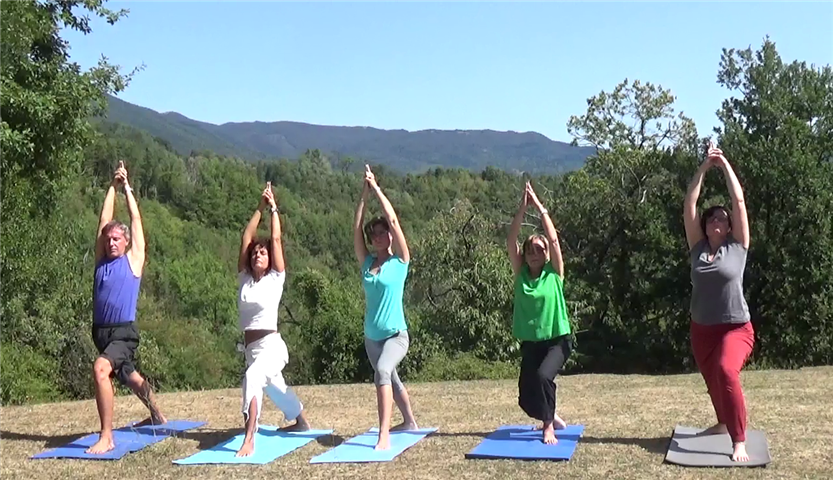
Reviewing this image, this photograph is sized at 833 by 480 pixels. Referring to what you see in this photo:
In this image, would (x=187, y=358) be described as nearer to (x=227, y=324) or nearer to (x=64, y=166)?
(x=227, y=324)

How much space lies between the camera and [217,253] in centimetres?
5734

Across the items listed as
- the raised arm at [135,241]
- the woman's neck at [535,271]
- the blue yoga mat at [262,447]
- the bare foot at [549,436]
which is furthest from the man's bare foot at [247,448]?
the woman's neck at [535,271]

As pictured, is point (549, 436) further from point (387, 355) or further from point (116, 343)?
point (116, 343)

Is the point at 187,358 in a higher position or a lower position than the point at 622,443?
lower

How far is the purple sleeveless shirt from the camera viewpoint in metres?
6.85

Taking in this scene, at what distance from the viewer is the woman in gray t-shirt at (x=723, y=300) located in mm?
5910

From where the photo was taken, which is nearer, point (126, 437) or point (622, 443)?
point (622, 443)

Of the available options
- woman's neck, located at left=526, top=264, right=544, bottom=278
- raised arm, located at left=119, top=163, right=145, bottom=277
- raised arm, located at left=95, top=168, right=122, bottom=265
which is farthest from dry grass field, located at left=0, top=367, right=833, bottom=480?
raised arm, located at left=95, top=168, right=122, bottom=265

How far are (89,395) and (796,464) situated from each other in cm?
1675

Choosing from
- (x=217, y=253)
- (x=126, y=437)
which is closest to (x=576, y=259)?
(x=126, y=437)

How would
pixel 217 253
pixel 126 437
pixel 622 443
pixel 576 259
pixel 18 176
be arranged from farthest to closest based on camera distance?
pixel 217 253, pixel 576 259, pixel 18 176, pixel 126 437, pixel 622 443

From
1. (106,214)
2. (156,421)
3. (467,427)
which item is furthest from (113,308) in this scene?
(467,427)

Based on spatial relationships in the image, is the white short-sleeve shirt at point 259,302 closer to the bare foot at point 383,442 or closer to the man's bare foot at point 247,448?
the man's bare foot at point 247,448

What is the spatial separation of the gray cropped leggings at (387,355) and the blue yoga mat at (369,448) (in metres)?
0.46
